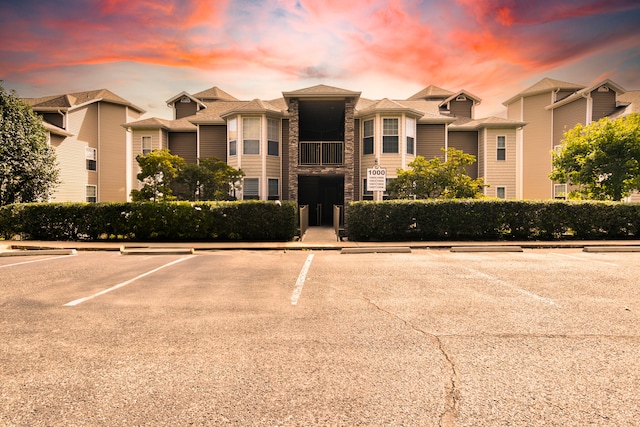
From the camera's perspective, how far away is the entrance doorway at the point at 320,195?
25156mm

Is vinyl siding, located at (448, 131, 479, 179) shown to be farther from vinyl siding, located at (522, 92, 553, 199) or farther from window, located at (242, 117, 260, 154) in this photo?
window, located at (242, 117, 260, 154)

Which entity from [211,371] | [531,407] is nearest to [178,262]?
[211,371]

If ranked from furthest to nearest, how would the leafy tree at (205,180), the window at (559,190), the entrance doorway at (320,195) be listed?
the window at (559,190)
the entrance doorway at (320,195)
the leafy tree at (205,180)

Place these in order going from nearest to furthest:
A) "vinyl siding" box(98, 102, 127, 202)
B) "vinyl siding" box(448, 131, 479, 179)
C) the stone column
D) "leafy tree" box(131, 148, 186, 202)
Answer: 1. "leafy tree" box(131, 148, 186, 202)
2. the stone column
3. "vinyl siding" box(448, 131, 479, 179)
4. "vinyl siding" box(98, 102, 127, 202)

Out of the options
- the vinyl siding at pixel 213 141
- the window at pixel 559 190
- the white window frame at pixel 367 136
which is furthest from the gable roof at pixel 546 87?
the vinyl siding at pixel 213 141

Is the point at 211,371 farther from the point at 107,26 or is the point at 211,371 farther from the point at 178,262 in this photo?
the point at 107,26

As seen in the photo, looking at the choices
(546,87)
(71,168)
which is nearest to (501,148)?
(546,87)

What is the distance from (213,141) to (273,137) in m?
4.30

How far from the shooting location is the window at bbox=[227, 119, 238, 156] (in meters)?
22.3

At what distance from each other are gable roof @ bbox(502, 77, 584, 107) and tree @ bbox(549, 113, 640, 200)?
9.36 metres

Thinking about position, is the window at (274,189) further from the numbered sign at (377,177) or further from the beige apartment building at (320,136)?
the numbered sign at (377,177)

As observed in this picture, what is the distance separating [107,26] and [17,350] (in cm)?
2074

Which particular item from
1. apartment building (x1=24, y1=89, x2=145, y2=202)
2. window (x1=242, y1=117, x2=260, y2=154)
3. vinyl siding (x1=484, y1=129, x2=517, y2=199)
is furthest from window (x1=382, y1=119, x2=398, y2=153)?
apartment building (x1=24, y1=89, x2=145, y2=202)

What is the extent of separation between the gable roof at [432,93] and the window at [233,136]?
14778 mm
